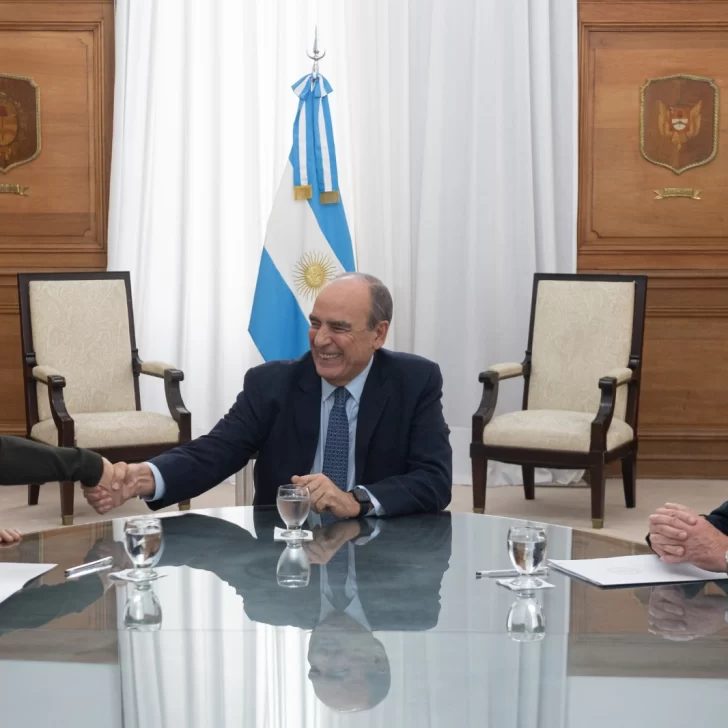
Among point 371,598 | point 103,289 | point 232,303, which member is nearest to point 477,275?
point 232,303

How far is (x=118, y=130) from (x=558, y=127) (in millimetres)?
2420

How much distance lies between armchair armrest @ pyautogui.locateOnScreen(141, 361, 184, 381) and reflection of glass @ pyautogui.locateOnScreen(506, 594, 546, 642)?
3.88 metres

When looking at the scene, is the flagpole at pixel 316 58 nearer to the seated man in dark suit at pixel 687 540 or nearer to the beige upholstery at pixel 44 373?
the beige upholstery at pixel 44 373

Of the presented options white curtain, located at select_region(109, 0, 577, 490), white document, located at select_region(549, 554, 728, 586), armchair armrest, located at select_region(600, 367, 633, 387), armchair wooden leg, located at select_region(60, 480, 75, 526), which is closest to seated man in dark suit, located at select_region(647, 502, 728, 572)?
white document, located at select_region(549, 554, 728, 586)

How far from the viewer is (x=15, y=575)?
6.70ft

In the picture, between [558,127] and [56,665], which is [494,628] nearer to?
[56,665]

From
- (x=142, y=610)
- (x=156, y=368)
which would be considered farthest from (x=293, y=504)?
(x=156, y=368)

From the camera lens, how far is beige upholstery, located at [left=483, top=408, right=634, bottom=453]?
17.6 feet

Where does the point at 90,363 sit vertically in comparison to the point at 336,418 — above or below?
above

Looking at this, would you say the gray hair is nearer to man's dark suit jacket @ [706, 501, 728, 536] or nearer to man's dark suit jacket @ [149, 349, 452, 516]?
man's dark suit jacket @ [149, 349, 452, 516]

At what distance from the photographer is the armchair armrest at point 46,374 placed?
5.35m

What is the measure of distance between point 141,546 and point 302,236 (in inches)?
165

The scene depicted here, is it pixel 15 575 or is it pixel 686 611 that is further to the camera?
pixel 15 575

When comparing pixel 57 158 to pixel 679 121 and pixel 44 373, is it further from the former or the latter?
pixel 679 121
